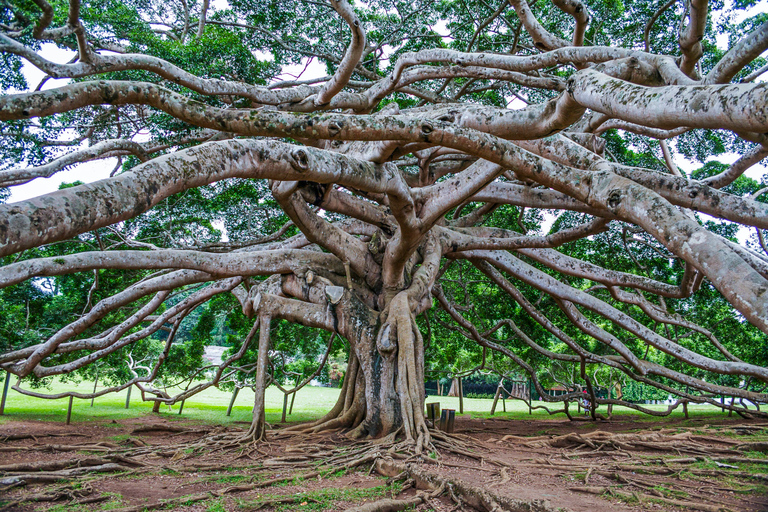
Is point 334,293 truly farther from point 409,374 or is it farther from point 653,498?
point 653,498

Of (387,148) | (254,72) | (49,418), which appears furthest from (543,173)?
(49,418)

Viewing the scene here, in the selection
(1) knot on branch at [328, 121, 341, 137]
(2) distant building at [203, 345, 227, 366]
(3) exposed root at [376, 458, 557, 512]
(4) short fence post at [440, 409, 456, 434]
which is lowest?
(3) exposed root at [376, 458, 557, 512]

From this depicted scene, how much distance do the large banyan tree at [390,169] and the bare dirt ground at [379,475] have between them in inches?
34.2

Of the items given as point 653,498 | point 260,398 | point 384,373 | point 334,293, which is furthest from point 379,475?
point 334,293

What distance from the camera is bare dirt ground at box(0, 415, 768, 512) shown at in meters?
3.83

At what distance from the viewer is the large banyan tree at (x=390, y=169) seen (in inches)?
135

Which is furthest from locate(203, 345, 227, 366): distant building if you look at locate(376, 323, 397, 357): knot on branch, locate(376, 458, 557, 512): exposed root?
locate(376, 458, 557, 512): exposed root

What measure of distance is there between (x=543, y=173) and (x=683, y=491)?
311 cm

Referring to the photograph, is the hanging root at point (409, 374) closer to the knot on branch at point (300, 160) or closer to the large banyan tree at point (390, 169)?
the large banyan tree at point (390, 169)

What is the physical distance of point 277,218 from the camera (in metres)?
11.1

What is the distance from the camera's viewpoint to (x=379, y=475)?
4938 millimetres

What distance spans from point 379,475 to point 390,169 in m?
3.31

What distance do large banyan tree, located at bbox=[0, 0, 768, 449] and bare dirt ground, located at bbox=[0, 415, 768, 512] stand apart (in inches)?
34.2

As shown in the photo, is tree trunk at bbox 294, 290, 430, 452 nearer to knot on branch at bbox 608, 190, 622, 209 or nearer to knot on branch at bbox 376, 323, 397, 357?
knot on branch at bbox 376, 323, 397, 357
